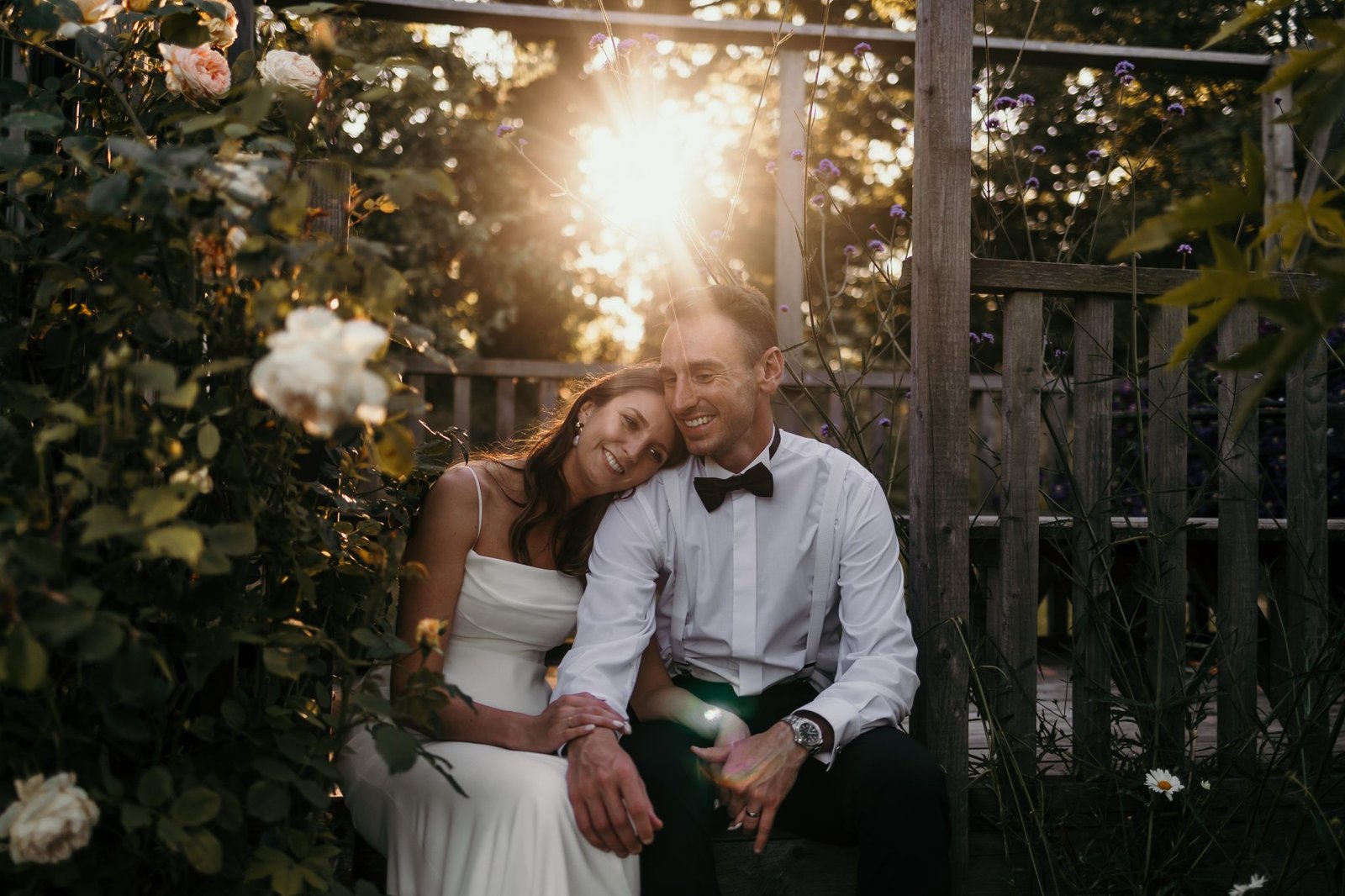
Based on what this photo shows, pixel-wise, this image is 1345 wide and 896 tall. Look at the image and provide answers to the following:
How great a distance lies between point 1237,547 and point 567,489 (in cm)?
158

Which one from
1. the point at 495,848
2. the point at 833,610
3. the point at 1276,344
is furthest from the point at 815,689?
the point at 1276,344

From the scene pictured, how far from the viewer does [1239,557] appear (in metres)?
2.49

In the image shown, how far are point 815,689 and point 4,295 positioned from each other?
1.74 metres

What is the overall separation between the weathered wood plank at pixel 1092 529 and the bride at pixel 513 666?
2.74 ft

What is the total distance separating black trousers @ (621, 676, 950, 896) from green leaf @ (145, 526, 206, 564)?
1.12 m

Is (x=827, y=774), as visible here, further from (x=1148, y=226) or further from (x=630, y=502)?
(x=1148, y=226)

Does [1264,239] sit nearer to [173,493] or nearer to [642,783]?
[173,493]

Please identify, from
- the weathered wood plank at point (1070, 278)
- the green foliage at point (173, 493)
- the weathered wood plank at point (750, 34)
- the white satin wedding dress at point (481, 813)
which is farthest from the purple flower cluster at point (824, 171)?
the green foliage at point (173, 493)

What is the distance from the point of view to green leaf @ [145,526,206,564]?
1166mm

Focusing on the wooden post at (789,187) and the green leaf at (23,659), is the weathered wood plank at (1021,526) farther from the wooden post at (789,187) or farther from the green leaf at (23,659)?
the green leaf at (23,659)

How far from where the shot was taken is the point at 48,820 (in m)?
1.24

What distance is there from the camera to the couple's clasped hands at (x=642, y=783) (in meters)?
1.92

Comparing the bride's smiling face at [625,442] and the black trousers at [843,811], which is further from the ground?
the bride's smiling face at [625,442]

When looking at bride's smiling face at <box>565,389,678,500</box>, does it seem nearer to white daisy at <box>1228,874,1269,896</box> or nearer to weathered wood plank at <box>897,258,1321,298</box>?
weathered wood plank at <box>897,258,1321,298</box>
